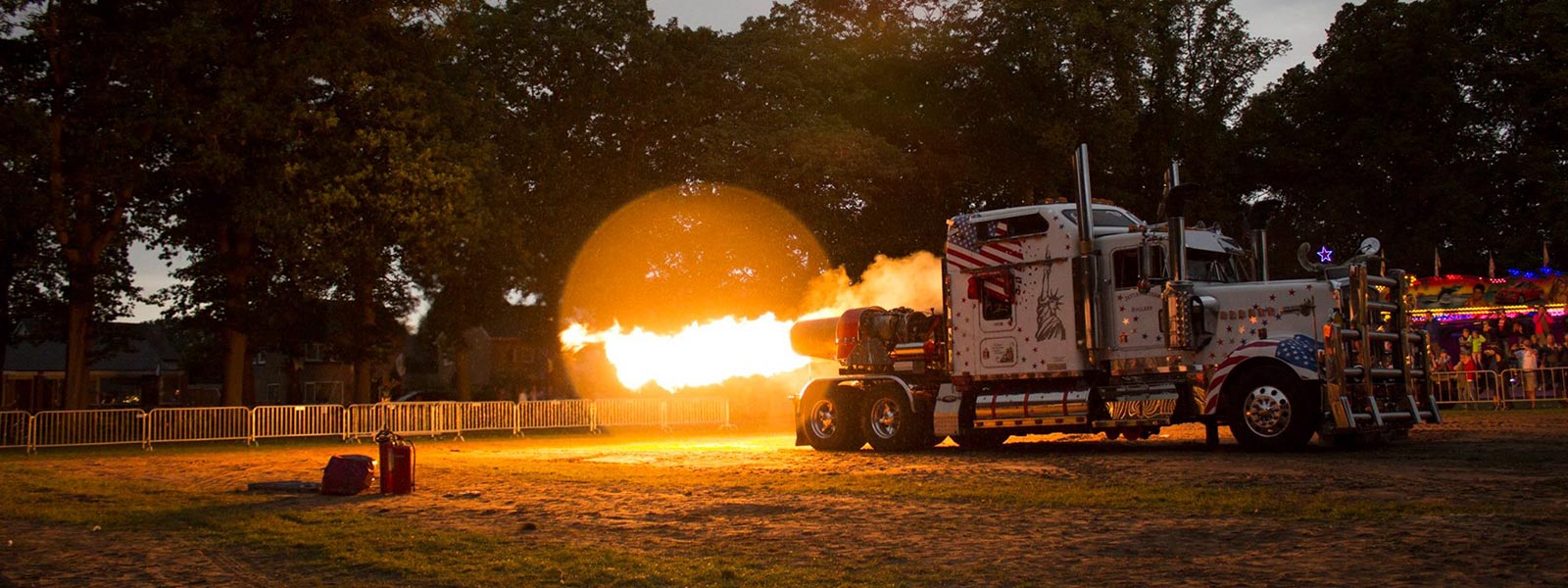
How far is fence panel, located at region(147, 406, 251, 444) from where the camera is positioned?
32188 millimetres

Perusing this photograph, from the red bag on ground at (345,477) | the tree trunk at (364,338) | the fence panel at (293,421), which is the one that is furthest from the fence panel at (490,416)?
the red bag on ground at (345,477)

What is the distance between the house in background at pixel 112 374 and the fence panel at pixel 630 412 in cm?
2231

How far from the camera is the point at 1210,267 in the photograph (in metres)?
21.0

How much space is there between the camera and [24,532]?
13.2 meters

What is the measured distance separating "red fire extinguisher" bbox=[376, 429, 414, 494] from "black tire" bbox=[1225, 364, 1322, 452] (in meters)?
11.9

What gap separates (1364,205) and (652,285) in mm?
30424

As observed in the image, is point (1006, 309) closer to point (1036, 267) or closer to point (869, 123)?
point (1036, 267)

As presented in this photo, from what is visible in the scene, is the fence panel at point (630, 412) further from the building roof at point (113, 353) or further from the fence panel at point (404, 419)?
the building roof at point (113, 353)

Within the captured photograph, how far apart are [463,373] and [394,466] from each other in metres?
39.5

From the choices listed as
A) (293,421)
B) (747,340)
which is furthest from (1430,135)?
(293,421)

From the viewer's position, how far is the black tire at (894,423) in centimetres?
2319

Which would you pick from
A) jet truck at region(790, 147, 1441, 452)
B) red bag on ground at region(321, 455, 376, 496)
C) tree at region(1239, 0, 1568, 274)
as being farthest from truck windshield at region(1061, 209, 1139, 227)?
tree at region(1239, 0, 1568, 274)

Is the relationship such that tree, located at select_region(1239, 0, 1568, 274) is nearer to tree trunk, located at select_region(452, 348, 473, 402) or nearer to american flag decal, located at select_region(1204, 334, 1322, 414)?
tree trunk, located at select_region(452, 348, 473, 402)

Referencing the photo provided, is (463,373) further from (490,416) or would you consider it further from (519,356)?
(519,356)
